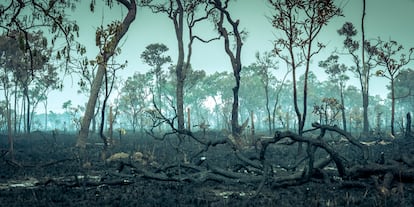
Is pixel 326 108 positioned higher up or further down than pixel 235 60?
further down

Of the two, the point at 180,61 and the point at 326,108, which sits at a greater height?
the point at 180,61

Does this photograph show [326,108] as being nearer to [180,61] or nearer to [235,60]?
[235,60]

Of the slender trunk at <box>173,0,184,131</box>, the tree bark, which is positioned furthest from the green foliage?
the slender trunk at <box>173,0,184,131</box>

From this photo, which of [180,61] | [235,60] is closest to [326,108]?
[235,60]

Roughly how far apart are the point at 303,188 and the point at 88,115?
50.4ft

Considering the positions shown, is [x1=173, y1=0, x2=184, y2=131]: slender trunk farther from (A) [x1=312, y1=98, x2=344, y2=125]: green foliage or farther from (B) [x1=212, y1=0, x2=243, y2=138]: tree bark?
(A) [x1=312, y1=98, x2=344, y2=125]: green foliage

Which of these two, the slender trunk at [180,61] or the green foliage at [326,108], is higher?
the slender trunk at [180,61]

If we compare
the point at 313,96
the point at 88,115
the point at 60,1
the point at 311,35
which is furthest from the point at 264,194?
the point at 313,96

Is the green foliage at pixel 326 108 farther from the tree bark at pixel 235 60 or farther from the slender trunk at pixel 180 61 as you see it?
the slender trunk at pixel 180 61

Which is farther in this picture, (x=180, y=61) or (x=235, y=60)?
(x=180, y=61)

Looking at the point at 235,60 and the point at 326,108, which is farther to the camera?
the point at 326,108

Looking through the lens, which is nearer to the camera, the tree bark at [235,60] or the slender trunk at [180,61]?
the tree bark at [235,60]

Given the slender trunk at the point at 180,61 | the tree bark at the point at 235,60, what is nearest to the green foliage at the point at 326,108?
the tree bark at the point at 235,60

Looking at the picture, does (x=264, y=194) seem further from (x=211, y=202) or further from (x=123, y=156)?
(x=123, y=156)
